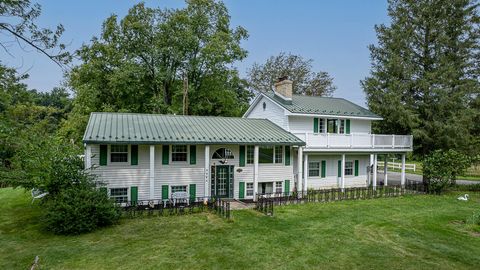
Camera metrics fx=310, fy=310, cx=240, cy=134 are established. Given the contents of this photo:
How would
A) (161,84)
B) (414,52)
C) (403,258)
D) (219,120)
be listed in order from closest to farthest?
1. (403,258)
2. (219,120)
3. (414,52)
4. (161,84)

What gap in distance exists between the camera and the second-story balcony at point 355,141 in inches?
747

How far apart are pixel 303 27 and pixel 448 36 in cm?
1080

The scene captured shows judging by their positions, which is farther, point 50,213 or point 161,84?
point 161,84

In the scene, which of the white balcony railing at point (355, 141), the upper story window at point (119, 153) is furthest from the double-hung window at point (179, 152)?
the white balcony railing at point (355, 141)

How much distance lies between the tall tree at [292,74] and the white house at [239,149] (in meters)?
18.2

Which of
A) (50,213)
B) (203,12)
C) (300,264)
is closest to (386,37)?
(203,12)

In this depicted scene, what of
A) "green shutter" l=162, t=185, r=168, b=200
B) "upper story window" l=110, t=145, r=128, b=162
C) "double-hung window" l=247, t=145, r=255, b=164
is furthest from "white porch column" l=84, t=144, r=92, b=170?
"double-hung window" l=247, t=145, r=255, b=164

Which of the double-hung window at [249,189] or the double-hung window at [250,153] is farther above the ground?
the double-hung window at [250,153]

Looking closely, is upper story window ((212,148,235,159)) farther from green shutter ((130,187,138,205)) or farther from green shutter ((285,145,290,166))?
green shutter ((130,187,138,205))

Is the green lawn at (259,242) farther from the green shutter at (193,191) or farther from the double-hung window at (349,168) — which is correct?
the double-hung window at (349,168)

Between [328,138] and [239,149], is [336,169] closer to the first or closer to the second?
[328,138]

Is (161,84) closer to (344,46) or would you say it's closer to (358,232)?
(344,46)

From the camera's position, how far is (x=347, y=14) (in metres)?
21.5

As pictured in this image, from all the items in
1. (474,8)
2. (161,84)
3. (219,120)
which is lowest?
(219,120)
